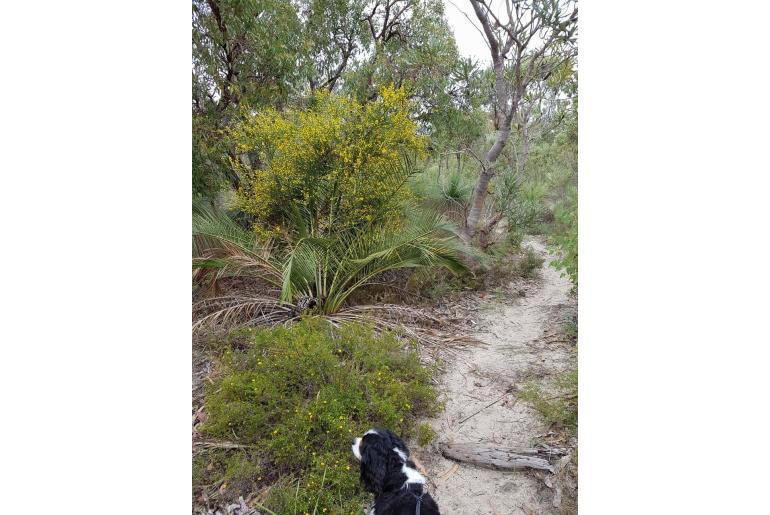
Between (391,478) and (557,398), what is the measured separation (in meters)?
0.79

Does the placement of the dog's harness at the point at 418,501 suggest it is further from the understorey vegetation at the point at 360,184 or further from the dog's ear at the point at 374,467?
the understorey vegetation at the point at 360,184

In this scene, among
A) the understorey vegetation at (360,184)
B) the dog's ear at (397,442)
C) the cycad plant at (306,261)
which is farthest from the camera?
the cycad plant at (306,261)

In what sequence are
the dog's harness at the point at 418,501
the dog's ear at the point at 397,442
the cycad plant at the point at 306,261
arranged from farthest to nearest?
the cycad plant at the point at 306,261, the dog's ear at the point at 397,442, the dog's harness at the point at 418,501

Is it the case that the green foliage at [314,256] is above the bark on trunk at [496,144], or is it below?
below

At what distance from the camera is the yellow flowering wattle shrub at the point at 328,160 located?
1.99 meters

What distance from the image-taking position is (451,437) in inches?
58.8

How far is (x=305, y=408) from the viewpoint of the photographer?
1494 mm

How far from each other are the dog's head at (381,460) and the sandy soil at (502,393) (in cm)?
17

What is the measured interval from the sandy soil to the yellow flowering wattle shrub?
0.86 m

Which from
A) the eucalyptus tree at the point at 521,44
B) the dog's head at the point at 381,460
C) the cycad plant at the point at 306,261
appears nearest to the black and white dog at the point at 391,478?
the dog's head at the point at 381,460

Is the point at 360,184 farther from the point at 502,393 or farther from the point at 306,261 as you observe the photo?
the point at 502,393

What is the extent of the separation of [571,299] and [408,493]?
1.11 metres
